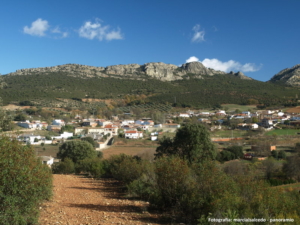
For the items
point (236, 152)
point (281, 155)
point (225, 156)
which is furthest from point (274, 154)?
point (225, 156)

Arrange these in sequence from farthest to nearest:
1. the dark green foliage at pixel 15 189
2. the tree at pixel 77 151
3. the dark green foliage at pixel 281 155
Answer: the dark green foliage at pixel 281 155 → the tree at pixel 77 151 → the dark green foliage at pixel 15 189

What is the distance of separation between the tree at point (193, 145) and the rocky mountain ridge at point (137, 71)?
336 feet

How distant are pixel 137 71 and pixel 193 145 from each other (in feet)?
419

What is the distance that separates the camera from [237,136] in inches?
2009

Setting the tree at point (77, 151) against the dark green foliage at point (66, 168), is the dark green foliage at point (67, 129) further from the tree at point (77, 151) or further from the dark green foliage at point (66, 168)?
the dark green foliage at point (66, 168)

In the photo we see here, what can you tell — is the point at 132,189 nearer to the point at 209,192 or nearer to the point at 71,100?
the point at 209,192

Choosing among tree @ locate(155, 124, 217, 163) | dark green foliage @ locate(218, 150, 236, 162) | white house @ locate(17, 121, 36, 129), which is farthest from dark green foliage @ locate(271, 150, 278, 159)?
white house @ locate(17, 121, 36, 129)

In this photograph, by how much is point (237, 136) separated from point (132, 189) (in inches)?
1630

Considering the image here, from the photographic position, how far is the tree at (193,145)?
1956cm

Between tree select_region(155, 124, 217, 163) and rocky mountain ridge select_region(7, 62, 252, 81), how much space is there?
102454 millimetres

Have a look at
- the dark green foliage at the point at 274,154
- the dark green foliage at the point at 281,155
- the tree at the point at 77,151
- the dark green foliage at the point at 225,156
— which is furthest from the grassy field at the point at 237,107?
the tree at the point at 77,151

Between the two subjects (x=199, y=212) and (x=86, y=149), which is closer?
(x=199, y=212)

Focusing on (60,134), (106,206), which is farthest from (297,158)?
(60,134)

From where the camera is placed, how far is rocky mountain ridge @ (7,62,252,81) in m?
125
